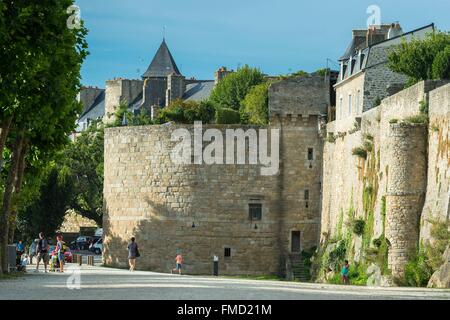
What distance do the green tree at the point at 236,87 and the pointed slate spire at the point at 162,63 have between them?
24.5 meters

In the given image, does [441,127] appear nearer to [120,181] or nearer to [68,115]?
[68,115]

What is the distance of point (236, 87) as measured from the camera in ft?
327

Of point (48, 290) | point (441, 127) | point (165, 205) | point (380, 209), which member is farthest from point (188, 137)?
point (48, 290)

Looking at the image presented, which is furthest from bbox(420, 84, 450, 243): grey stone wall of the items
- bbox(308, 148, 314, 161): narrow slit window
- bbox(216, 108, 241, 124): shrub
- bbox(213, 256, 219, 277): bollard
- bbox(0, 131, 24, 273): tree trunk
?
bbox(216, 108, 241, 124): shrub

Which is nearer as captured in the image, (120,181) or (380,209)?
(380,209)

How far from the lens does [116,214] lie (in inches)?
2461

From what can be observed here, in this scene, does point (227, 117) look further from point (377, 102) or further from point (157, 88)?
point (157, 88)

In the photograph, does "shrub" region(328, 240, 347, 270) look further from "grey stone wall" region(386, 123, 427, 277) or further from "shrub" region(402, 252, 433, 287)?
"shrub" region(402, 252, 433, 287)

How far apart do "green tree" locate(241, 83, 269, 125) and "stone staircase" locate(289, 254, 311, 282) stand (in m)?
12.4

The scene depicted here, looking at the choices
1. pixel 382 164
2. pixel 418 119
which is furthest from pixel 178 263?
pixel 418 119

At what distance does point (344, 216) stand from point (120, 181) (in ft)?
35.5
